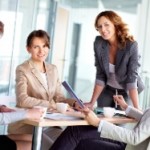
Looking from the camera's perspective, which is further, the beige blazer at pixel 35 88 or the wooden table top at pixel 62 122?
the beige blazer at pixel 35 88

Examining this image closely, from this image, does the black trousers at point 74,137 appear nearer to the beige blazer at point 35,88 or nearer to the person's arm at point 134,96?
the beige blazer at point 35,88

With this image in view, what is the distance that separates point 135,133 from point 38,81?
0.79 m

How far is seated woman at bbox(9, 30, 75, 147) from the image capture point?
2188 millimetres

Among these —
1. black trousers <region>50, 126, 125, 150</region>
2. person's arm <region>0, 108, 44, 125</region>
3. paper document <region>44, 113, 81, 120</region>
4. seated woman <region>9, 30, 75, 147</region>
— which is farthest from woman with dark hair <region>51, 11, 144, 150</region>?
person's arm <region>0, 108, 44, 125</region>

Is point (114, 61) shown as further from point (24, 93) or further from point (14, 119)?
point (14, 119)

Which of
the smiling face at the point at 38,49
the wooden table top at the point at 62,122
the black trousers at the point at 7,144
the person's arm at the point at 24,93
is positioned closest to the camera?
the wooden table top at the point at 62,122

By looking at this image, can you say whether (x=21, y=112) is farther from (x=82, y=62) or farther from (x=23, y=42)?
(x=82, y=62)

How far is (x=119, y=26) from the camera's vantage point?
7.83 ft

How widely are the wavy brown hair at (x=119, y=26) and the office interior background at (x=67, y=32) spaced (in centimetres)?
225

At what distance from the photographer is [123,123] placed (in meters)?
2.02

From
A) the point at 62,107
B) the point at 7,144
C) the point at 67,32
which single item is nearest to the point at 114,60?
the point at 62,107

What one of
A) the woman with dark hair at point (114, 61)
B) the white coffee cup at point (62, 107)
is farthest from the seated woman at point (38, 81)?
the woman with dark hair at point (114, 61)

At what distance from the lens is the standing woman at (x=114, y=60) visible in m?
2.37

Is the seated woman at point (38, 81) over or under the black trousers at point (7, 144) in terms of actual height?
over
